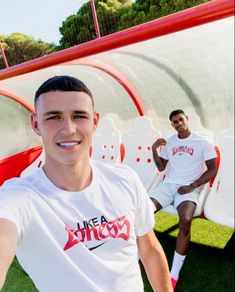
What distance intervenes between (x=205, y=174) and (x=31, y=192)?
2.70 metres

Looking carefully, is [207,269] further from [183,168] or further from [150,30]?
[150,30]

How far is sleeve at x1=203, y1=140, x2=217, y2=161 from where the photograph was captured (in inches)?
139

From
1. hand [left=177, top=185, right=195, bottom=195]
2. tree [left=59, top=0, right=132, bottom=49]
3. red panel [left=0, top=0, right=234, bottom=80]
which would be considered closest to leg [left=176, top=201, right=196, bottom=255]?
hand [left=177, top=185, right=195, bottom=195]

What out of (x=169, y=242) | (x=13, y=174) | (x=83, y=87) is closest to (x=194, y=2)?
(x=13, y=174)

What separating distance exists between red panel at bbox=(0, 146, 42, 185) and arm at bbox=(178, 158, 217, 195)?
124 inches

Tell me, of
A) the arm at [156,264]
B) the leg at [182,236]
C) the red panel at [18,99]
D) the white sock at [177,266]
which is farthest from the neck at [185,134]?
the red panel at [18,99]

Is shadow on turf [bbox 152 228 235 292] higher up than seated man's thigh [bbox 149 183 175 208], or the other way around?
seated man's thigh [bbox 149 183 175 208]

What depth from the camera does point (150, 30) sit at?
1.48 meters

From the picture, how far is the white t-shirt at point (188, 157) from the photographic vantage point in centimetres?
364

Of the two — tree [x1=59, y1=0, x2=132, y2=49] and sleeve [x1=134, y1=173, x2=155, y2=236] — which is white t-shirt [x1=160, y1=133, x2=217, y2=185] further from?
tree [x1=59, y1=0, x2=132, y2=49]

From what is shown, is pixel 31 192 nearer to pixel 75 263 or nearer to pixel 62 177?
pixel 62 177

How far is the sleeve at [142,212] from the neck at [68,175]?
0.22m

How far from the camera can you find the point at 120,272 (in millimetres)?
1162

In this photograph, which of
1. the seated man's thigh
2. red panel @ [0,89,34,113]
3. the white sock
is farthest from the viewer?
red panel @ [0,89,34,113]
